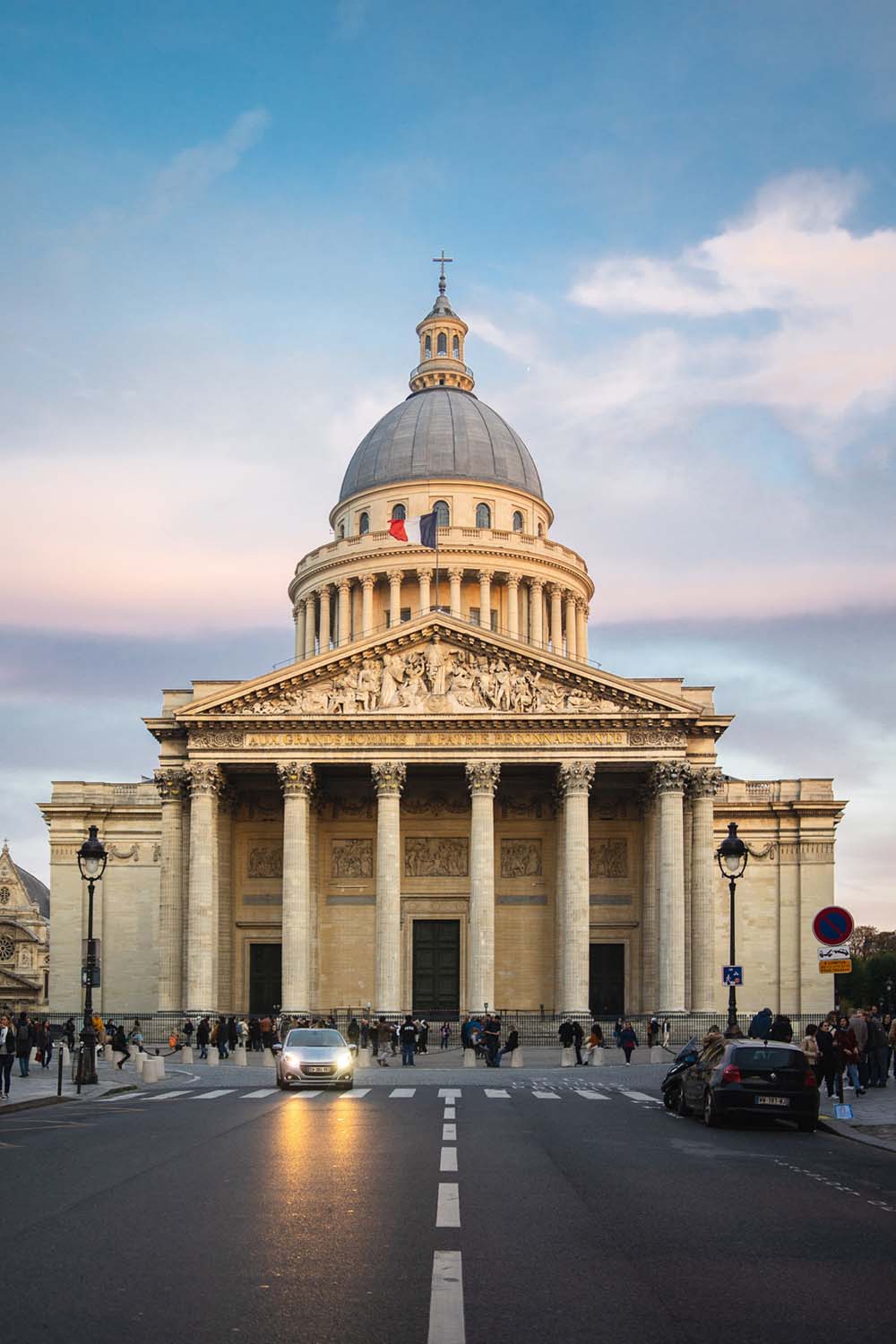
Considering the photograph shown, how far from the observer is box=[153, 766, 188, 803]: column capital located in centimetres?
7031

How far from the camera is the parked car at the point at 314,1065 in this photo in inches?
1503

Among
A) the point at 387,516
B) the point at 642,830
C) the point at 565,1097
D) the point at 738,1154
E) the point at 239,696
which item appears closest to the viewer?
the point at 738,1154

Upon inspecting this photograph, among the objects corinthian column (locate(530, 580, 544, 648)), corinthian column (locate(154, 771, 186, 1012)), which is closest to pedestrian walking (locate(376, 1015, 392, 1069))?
corinthian column (locate(154, 771, 186, 1012))

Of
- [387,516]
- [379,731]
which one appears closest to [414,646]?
[379,731]

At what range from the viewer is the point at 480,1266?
11641mm

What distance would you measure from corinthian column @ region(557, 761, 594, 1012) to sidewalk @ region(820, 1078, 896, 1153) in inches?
1205

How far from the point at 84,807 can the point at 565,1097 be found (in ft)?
178

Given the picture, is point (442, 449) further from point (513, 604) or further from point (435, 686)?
point (435, 686)

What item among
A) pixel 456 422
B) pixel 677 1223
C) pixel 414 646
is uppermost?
pixel 456 422

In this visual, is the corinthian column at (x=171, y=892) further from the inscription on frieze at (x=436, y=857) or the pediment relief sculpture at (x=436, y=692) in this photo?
the inscription on frieze at (x=436, y=857)

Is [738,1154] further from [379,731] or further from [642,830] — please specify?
[642,830]

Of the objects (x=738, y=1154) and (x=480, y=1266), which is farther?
(x=738, y=1154)

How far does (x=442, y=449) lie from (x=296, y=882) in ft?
142

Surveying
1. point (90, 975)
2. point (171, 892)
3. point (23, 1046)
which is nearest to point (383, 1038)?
point (171, 892)
